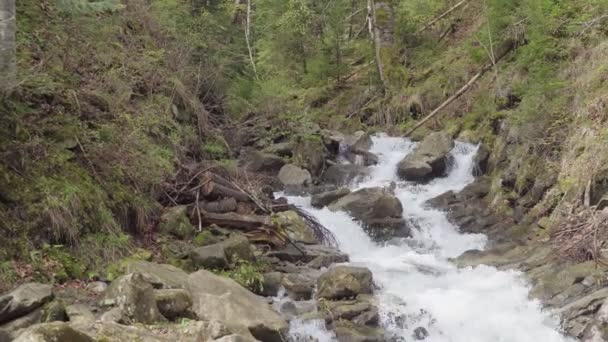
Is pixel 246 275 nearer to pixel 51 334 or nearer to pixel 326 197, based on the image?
pixel 51 334

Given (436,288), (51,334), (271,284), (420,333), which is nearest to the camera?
(51,334)

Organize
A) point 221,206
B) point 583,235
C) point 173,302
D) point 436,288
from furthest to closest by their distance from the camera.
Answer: point 221,206
point 436,288
point 583,235
point 173,302

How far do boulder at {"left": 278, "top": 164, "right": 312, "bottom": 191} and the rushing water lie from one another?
124 cm

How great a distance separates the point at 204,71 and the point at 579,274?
999cm

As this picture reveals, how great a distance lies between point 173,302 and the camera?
19.3 feet

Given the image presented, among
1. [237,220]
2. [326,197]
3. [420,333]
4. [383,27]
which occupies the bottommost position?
[420,333]

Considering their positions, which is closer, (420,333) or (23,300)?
(23,300)

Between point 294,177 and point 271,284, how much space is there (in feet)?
23.7

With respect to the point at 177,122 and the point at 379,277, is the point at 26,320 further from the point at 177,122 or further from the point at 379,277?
the point at 177,122

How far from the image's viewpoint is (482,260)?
10383mm

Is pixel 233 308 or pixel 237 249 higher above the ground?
pixel 237 249

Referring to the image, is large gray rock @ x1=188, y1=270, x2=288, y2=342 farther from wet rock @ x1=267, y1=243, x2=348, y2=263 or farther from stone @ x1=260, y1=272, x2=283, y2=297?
wet rock @ x1=267, y1=243, x2=348, y2=263

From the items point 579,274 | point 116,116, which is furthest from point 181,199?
point 579,274

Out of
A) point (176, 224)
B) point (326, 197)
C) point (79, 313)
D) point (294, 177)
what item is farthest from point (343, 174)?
point (79, 313)
